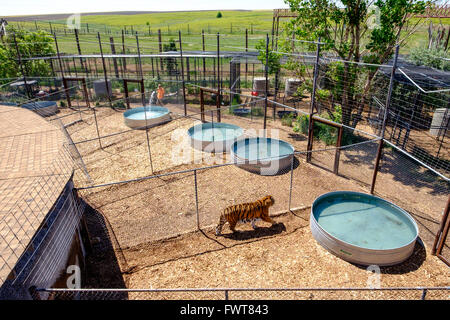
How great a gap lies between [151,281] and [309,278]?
3585mm

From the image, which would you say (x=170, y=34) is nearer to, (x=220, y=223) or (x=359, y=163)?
(x=359, y=163)

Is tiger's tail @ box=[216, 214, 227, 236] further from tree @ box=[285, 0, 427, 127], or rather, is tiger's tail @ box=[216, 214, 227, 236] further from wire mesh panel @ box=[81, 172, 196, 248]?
tree @ box=[285, 0, 427, 127]

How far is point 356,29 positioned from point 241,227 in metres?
9.17

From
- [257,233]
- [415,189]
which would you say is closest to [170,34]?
[415,189]

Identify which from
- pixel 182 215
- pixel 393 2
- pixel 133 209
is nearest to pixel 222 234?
pixel 182 215

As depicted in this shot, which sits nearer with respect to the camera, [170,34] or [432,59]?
[432,59]

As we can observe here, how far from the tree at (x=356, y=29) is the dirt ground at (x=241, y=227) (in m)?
2.61

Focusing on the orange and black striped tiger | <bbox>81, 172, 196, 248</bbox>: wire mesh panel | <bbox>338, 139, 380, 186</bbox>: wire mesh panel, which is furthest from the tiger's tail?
<bbox>338, 139, 380, 186</bbox>: wire mesh panel

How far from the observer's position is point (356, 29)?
12.6 m

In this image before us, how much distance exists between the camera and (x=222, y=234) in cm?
885

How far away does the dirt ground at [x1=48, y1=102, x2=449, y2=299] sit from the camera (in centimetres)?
734

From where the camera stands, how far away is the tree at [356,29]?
1147cm

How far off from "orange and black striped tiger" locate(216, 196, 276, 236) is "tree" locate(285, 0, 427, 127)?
259 inches

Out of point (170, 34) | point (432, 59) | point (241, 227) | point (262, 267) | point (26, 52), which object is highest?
point (432, 59)
